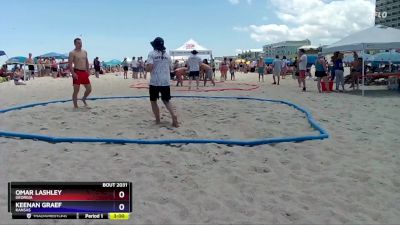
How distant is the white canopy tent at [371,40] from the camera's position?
39.0 feet

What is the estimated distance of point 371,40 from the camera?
1214cm

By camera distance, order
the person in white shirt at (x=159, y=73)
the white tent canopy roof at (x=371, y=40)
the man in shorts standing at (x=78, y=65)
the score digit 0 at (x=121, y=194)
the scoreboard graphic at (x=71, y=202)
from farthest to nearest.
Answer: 1. the white tent canopy roof at (x=371, y=40)
2. the man in shorts standing at (x=78, y=65)
3. the person in white shirt at (x=159, y=73)
4. the score digit 0 at (x=121, y=194)
5. the scoreboard graphic at (x=71, y=202)

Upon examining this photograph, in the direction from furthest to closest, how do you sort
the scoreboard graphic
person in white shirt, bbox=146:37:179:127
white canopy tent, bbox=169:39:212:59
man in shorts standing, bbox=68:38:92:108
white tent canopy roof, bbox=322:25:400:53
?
white canopy tent, bbox=169:39:212:59, white tent canopy roof, bbox=322:25:400:53, man in shorts standing, bbox=68:38:92:108, person in white shirt, bbox=146:37:179:127, the scoreboard graphic

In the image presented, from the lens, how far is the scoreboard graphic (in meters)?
2.97

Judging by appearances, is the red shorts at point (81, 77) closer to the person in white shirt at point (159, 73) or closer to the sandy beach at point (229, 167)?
the sandy beach at point (229, 167)

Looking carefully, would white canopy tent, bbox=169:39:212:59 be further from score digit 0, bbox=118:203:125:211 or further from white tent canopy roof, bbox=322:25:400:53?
score digit 0, bbox=118:203:125:211

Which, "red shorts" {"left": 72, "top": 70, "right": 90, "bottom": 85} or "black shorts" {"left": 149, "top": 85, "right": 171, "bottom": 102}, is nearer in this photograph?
"black shorts" {"left": 149, "top": 85, "right": 171, "bottom": 102}

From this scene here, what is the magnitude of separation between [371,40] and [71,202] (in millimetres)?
11643

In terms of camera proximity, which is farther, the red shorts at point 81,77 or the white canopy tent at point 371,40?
the white canopy tent at point 371,40

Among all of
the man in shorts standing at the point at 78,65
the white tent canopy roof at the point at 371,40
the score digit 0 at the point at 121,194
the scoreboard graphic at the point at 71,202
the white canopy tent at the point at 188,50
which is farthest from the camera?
the white canopy tent at the point at 188,50

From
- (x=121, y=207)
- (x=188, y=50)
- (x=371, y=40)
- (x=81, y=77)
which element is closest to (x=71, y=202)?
(x=121, y=207)

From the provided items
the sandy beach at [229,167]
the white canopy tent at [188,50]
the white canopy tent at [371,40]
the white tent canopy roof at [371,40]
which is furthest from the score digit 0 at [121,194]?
the white canopy tent at [188,50]

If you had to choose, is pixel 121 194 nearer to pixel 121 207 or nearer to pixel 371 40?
pixel 121 207

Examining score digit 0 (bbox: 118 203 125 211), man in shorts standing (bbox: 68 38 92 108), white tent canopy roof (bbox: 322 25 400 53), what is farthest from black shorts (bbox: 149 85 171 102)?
white tent canopy roof (bbox: 322 25 400 53)
